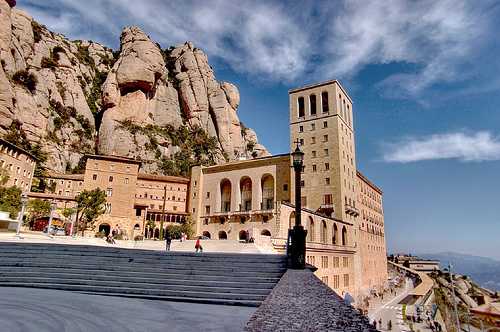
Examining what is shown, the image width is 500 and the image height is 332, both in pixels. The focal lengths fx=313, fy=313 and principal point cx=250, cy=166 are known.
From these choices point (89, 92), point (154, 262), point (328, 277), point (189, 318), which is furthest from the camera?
point (89, 92)

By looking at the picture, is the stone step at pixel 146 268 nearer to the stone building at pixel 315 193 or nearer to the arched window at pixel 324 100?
the stone building at pixel 315 193

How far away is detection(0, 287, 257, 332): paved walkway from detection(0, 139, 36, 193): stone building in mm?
40694

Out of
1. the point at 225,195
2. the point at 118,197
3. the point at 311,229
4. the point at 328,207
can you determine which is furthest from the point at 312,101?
the point at 118,197

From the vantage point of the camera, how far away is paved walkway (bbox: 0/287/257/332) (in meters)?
5.02

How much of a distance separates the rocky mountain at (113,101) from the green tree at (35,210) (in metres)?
17.7

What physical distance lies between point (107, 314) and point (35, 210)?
39725mm

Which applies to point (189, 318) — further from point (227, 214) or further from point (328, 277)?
point (227, 214)

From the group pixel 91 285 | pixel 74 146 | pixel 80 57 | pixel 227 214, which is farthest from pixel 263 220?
pixel 80 57

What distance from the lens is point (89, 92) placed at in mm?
79188

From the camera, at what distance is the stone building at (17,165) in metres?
41.7

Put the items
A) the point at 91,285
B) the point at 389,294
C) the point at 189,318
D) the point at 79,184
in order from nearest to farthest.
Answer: the point at 189,318
the point at 91,285
the point at 79,184
the point at 389,294

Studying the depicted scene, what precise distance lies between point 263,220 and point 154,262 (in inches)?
1352

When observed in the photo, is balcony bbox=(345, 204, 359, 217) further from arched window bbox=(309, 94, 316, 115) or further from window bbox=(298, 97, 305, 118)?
window bbox=(298, 97, 305, 118)

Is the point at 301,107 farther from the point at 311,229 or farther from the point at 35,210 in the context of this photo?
the point at 35,210
